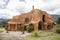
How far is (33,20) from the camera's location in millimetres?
17656

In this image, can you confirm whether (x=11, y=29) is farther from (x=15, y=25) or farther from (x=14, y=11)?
(x=14, y=11)

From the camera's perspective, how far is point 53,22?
19.3 meters

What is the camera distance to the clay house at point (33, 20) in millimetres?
18141

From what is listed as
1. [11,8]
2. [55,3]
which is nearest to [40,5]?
[55,3]

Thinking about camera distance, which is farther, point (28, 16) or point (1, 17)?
point (1, 17)

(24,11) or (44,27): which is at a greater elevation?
(24,11)

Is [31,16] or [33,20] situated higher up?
[31,16]

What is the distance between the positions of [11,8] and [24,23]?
2.48m

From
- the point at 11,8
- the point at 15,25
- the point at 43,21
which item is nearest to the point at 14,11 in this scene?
the point at 11,8

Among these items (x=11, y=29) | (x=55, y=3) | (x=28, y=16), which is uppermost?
(x=55, y=3)

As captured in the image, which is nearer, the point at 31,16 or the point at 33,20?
the point at 33,20

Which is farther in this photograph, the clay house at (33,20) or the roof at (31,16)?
the clay house at (33,20)

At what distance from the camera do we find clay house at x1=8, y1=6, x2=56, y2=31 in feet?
59.5

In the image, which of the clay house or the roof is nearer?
the roof
